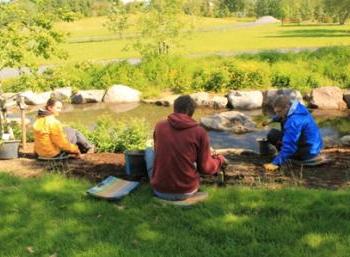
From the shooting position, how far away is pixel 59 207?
20.7 ft

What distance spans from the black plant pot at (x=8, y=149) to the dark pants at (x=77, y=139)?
885 mm

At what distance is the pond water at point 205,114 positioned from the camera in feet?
45.0

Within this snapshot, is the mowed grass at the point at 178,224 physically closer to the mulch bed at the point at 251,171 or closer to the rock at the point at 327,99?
the mulch bed at the point at 251,171

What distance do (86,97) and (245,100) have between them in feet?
21.4

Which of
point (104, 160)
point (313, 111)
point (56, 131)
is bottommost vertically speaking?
point (313, 111)

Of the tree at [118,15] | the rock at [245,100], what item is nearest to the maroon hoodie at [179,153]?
the rock at [245,100]

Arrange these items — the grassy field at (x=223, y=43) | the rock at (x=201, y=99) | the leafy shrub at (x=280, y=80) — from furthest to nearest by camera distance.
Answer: the grassy field at (x=223, y=43), the leafy shrub at (x=280, y=80), the rock at (x=201, y=99)

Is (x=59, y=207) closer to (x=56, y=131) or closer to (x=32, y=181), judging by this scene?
(x=32, y=181)

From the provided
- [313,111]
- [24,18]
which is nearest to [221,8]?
[313,111]

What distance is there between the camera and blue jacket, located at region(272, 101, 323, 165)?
24.8 ft

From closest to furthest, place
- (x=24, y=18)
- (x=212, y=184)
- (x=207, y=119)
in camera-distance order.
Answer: (x=212, y=184), (x=24, y=18), (x=207, y=119)

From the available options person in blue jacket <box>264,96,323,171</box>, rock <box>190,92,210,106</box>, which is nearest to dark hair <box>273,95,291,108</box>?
person in blue jacket <box>264,96,323,171</box>

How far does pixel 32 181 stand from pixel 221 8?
5191 inches

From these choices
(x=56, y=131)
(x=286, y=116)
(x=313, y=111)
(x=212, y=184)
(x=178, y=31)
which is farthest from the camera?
(x=178, y=31)
